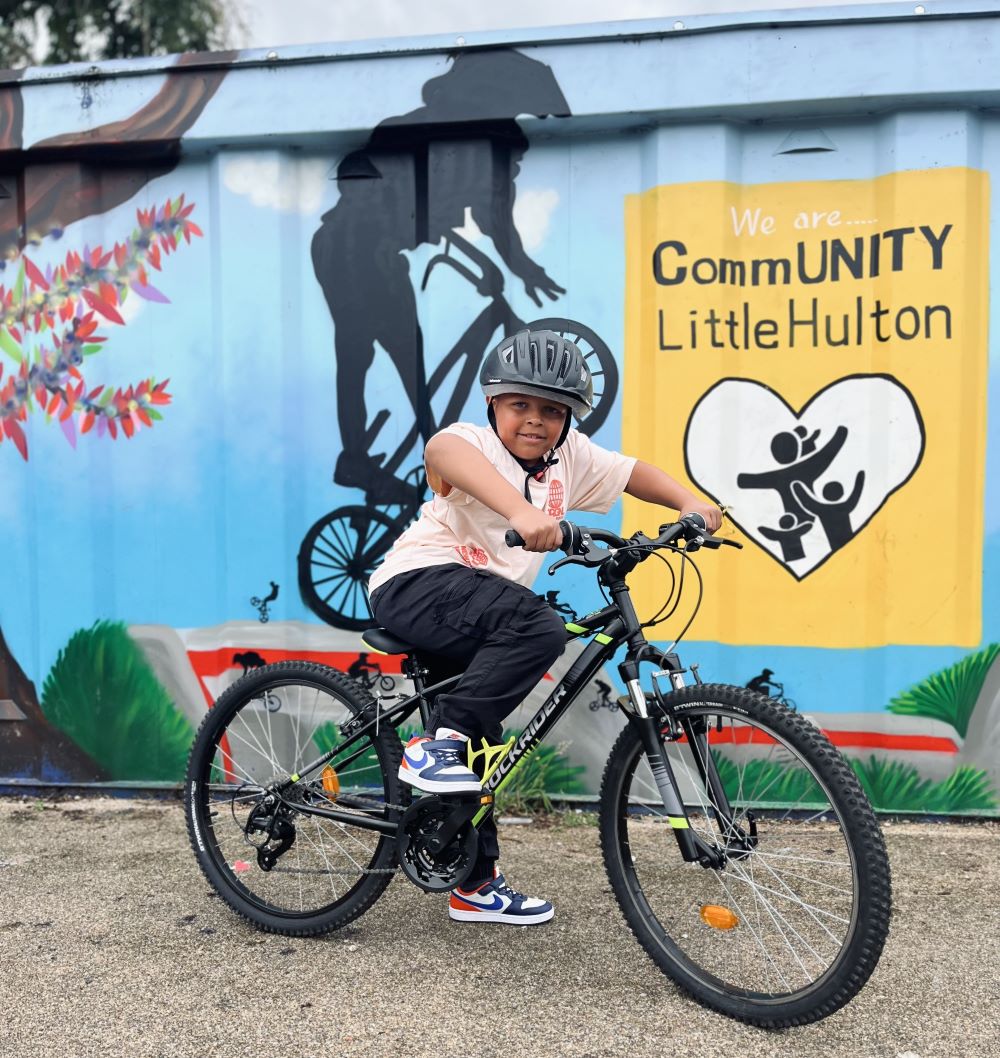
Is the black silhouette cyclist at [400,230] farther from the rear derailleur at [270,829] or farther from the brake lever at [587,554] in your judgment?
the brake lever at [587,554]

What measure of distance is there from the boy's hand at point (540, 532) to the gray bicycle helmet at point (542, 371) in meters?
0.40

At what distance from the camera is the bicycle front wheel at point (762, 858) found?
2102 mm

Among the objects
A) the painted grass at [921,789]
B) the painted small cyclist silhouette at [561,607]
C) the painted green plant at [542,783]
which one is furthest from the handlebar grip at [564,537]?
the painted grass at [921,789]

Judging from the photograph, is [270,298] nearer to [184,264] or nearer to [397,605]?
[184,264]

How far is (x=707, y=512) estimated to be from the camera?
2477mm

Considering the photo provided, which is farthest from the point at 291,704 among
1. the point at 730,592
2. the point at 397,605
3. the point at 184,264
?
the point at 184,264

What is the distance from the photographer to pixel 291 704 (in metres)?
3.12

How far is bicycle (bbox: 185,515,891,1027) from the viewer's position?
218cm

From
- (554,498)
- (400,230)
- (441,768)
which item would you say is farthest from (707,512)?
(400,230)

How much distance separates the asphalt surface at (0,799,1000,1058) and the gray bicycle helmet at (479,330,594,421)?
1.50 metres

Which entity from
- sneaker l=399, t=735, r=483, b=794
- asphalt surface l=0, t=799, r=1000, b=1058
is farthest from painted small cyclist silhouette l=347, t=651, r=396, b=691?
sneaker l=399, t=735, r=483, b=794

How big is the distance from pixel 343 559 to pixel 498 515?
4.82 feet

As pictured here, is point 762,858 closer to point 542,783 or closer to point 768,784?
point 768,784

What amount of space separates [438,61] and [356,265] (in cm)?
84
